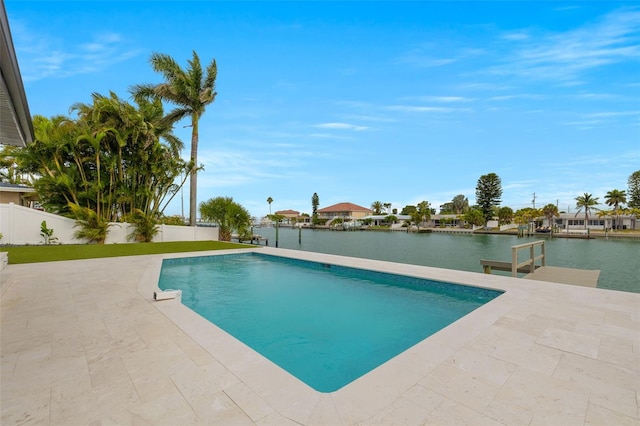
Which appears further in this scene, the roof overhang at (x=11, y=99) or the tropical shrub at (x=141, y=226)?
the tropical shrub at (x=141, y=226)

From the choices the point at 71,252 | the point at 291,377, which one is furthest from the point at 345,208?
the point at 291,377

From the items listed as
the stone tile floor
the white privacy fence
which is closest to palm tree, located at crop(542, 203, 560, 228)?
the stone tile floor

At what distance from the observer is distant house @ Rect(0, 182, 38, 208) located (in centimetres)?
1500

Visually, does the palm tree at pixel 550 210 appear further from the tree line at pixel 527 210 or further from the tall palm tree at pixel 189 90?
the tall palm tree at pixel 189 90

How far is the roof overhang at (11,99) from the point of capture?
241 centimetres

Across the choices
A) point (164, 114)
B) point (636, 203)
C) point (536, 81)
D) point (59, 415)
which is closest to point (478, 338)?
point (59, 415)

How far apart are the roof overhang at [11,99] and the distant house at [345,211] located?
7086 centimetres

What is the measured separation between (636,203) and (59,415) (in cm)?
7035

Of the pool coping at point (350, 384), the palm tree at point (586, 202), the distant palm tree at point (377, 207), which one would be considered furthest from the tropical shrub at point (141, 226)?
the distant palm tree at point (377, 207)

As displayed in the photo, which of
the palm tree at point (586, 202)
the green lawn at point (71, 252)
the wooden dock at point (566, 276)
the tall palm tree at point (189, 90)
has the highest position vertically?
the tall palm tree at point (189, 90)

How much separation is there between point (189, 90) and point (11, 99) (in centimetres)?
1398

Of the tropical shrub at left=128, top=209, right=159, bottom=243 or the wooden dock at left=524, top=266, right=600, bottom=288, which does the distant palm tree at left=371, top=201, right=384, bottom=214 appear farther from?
the wooden dock at left=524, top=266, right=600, bottom=288

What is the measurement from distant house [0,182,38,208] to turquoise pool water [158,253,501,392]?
12380 millimetres

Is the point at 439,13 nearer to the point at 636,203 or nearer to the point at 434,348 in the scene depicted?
the point at 434,348
